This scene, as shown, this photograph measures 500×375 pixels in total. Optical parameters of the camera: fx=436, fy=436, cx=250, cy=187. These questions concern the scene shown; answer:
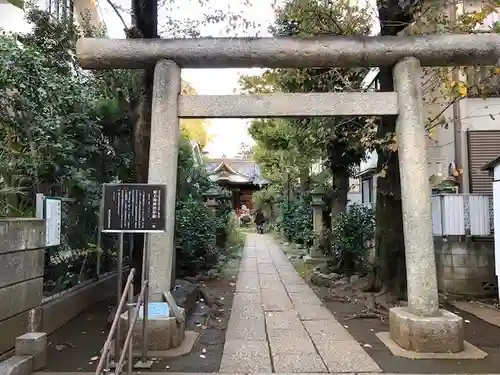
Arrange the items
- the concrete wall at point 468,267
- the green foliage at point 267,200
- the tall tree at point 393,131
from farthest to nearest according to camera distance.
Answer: the green foliage at point 267,200, the concrete wall at point 468,267, the tall tree at point 393,131

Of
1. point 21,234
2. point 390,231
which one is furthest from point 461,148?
point 21,234

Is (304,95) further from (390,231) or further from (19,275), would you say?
(19,275)

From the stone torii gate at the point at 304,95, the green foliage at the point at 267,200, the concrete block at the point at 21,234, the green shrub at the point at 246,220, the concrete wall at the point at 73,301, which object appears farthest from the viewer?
the green shrub at the point at 246,220

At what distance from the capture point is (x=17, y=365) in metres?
4.63

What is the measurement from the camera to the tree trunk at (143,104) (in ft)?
25.9

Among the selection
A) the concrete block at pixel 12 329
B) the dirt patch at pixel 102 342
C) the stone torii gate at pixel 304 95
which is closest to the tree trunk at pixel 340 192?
the dirt patch at pixel 102 342

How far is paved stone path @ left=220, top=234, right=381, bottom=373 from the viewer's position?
5.10m

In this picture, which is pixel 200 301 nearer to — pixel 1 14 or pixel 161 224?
pixel 161 224

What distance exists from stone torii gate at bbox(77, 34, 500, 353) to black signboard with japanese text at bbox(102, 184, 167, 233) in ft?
2.18

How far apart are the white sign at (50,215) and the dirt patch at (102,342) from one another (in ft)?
4.66

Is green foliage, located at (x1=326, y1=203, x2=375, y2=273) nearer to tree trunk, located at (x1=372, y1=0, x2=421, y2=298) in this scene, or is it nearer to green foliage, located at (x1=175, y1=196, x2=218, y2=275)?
tree trunk, located at (x1=372, y1=0, x2=421, y2=298)

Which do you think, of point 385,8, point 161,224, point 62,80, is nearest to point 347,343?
point 161,224

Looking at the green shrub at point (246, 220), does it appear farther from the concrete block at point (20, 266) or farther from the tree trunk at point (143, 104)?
the concrete block at point (20, 266)

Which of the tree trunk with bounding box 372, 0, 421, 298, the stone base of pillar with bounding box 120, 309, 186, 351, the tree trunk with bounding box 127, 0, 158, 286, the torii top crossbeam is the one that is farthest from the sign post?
the tree trunk with bounding box 372, 0, 421, 298
